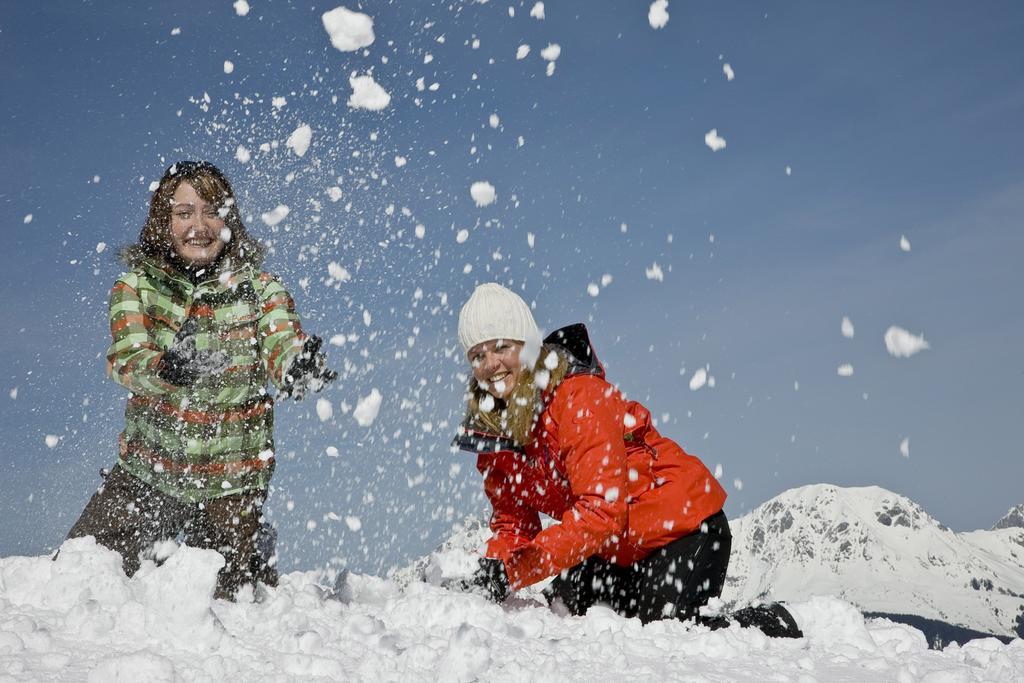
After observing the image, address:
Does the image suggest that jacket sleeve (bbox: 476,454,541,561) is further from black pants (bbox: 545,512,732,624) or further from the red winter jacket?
black pants (bbox: 545,512,732,624)

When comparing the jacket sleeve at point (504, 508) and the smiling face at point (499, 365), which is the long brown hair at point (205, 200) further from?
the jacket sleeve at point (504, 508)

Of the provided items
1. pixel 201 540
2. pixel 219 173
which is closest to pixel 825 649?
pixel 201 540

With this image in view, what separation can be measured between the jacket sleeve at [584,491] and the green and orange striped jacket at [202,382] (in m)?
1.48

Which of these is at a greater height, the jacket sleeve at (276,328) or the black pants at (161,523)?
the jacket sleeve at (276,328)

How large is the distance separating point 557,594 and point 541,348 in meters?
1.43

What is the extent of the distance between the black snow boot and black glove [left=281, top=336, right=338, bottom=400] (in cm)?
220

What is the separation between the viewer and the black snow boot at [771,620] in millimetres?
3701

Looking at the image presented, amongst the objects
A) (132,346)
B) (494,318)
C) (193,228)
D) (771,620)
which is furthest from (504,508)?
(193,228)

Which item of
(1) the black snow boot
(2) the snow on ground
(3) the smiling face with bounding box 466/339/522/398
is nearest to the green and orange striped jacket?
(2) the snow on ground

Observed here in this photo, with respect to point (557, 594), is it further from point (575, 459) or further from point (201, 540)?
point (201, 540)

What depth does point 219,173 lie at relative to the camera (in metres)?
4.74

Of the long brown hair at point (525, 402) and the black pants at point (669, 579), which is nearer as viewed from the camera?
the long brown hair at point (525, 402)

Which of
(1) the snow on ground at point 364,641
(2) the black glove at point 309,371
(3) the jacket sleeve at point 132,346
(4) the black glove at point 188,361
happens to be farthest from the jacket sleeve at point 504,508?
(3) the jacket sleeve at point 132,346

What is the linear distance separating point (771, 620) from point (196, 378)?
2874mm
